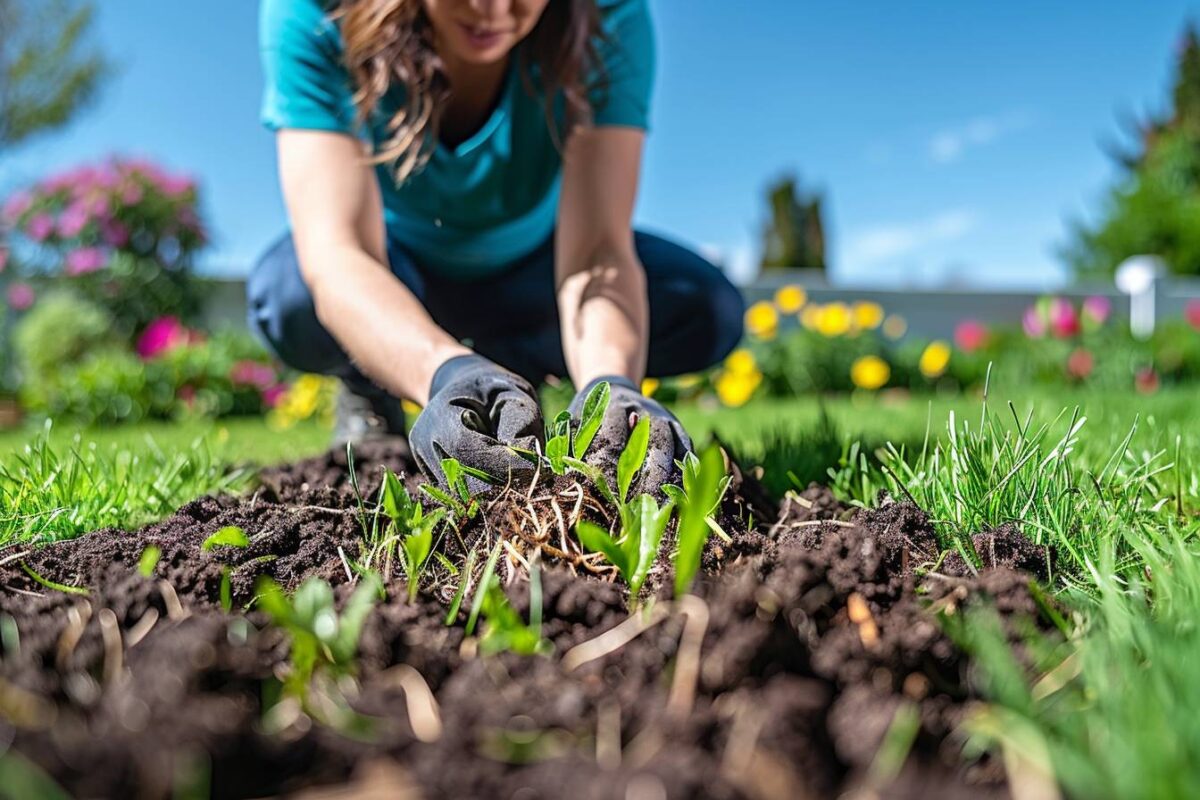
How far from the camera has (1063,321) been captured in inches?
270

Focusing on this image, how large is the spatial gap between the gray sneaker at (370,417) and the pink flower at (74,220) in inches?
231

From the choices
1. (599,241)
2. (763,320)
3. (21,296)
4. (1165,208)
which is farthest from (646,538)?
(1165,208)

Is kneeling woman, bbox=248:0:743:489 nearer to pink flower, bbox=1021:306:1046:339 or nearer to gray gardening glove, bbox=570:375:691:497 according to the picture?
gray gardening glove, bbox=570:375:691:497

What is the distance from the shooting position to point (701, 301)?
2816mm

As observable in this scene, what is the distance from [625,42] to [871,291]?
9.38 meters

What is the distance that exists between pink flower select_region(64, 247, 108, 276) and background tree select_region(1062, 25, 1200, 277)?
1840 cm

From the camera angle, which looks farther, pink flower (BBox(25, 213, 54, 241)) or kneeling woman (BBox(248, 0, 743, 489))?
pink flower (BBox(25, 213, 54, 241))

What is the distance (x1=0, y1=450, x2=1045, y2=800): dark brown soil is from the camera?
536 mm

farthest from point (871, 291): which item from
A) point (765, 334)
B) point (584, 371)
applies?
point (584, 371)

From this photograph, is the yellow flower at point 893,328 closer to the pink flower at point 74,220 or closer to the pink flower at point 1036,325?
the pink flower at point 1036,325

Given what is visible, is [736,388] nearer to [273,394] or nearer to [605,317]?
[273,394]

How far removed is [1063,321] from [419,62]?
6.24 m

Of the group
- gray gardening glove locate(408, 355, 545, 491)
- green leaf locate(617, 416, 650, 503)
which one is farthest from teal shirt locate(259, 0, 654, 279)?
green leaf locate(617, 416, 650, 503)

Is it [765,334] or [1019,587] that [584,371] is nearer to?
[1019,587]
